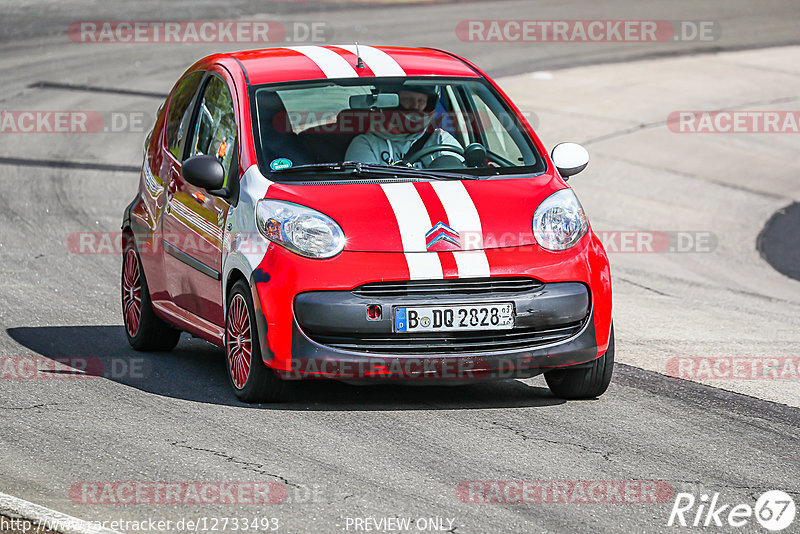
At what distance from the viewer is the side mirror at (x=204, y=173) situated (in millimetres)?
7258

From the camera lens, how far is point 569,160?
7668mm

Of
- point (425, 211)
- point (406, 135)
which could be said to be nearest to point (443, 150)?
point (406, 135)

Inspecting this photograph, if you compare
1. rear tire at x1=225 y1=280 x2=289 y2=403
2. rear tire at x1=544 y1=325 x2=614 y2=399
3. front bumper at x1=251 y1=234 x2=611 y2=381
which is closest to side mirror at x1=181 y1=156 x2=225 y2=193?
rear tire at x1=225 y1=280 x2=289 y2=403

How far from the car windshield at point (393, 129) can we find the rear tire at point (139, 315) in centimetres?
149

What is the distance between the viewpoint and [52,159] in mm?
16453

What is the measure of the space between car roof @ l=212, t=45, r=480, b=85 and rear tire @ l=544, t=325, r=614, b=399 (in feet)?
6.05

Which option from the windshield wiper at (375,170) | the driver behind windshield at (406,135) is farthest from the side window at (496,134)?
the windshield wiper at (375,170)

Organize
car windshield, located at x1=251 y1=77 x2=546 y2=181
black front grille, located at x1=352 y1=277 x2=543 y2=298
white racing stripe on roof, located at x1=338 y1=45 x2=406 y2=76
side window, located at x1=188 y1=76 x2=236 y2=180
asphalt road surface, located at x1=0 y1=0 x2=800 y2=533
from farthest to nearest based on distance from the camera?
white racing stripe on roof, located at x1=338 y1=45 x2=406 y2=76
side window, located at x1=188 y1=76 x2=236 y2=180
car windshield, located at x1=251 y1=77 x2=546 y2=181
black front grille, located at x1=352 y1=277 x2=543 y2=298
asphalt road surface, located at x1=0 y1=0 x2=800 y2=533

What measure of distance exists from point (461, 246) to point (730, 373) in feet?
7.42

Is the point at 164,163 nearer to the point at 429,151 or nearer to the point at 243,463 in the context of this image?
the point at 429,151

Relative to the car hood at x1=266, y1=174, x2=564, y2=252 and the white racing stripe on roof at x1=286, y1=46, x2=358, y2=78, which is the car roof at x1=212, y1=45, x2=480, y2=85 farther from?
the car hood at x1=266, y1=174, x2=564, y2=252

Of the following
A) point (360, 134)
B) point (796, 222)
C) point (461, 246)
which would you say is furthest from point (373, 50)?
point (796, 222)

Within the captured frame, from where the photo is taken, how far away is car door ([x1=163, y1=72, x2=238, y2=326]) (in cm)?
745

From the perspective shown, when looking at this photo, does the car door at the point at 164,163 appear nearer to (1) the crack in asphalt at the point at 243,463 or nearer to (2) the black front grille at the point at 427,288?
(2) the black front grille at the point at 427,288
